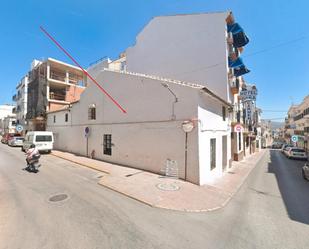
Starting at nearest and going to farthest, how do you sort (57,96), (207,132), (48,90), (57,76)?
1. (207,132)
2. (48,90)
3. (57,96)
4. (57,76)

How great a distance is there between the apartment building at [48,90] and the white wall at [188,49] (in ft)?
52.0

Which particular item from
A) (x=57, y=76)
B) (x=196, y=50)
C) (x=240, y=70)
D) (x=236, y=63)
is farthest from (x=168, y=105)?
(x=57, y=76)

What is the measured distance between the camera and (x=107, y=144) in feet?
44.1

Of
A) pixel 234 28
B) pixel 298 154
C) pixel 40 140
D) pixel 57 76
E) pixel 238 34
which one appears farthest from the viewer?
pixel 57 76

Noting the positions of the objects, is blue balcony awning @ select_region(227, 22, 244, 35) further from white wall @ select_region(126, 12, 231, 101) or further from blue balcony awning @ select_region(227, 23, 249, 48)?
white wall @ select_region(126, 12, 231, 101)

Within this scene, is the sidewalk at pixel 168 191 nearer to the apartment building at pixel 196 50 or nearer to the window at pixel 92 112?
the window at pixel 92 112

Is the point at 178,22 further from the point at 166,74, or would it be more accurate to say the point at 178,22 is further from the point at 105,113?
the point at 105,113

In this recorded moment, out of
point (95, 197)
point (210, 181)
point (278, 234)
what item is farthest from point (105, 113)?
point (278, 234)

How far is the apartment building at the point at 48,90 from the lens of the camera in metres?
25.0

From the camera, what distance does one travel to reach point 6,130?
49.4 metres

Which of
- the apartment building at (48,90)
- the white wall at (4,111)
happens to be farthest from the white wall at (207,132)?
the white wall at (4,111)

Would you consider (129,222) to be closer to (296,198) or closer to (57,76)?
(296,198)

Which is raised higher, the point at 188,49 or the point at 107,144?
the point at 188,49

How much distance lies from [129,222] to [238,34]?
17734mm
